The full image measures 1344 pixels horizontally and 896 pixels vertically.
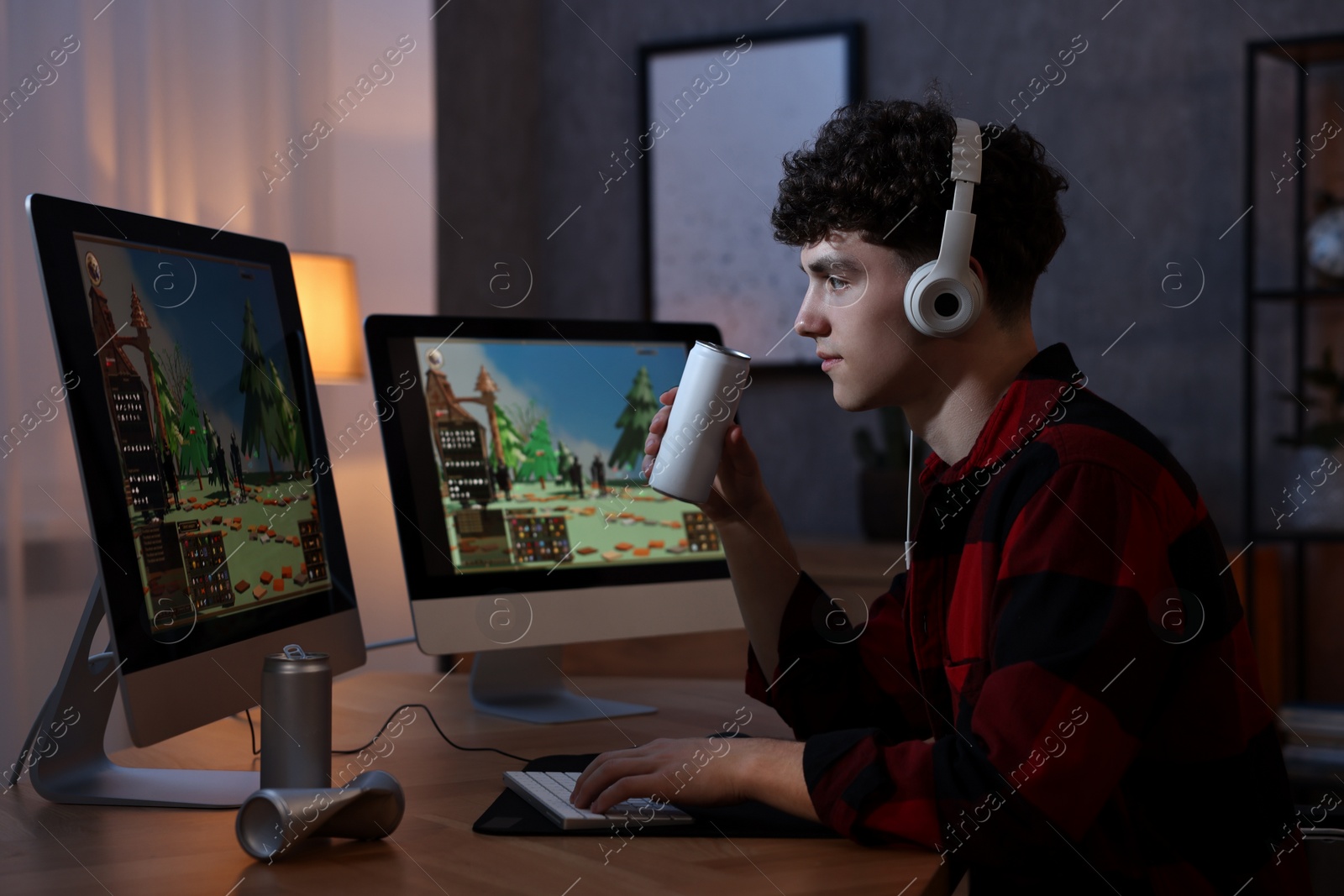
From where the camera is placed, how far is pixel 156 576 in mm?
986

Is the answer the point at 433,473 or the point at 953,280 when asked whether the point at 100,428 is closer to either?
the point at 433,473

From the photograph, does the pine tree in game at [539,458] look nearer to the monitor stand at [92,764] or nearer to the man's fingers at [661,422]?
the man's fingers at [661,422]

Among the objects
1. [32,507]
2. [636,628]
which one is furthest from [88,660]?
[32,507]

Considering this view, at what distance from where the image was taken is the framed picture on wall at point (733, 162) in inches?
126

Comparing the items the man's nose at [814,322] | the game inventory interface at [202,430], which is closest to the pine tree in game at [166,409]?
the game inventory interface at [202,430]

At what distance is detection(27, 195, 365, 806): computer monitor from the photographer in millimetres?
948

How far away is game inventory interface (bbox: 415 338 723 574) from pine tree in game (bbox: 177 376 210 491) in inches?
15.6

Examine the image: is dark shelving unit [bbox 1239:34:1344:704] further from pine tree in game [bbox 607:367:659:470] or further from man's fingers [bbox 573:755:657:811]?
man's fingers [bbox 573:755:657:811]

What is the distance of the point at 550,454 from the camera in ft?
5.00

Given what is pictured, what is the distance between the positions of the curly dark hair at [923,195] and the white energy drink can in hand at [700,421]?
158 mm

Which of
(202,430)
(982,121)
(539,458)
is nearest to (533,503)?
(539,458)

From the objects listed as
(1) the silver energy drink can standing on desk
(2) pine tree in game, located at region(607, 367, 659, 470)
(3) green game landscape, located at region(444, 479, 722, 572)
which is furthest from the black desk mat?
(2) pine tree in game, located at region(607, 367, 659, 470)

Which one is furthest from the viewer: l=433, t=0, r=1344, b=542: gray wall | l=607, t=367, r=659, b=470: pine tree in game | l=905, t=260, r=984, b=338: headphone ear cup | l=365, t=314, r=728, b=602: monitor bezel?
l=433, t=0, r=1344, b=542: gray wall

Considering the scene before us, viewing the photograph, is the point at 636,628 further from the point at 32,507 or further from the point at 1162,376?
the point at 1162,376
